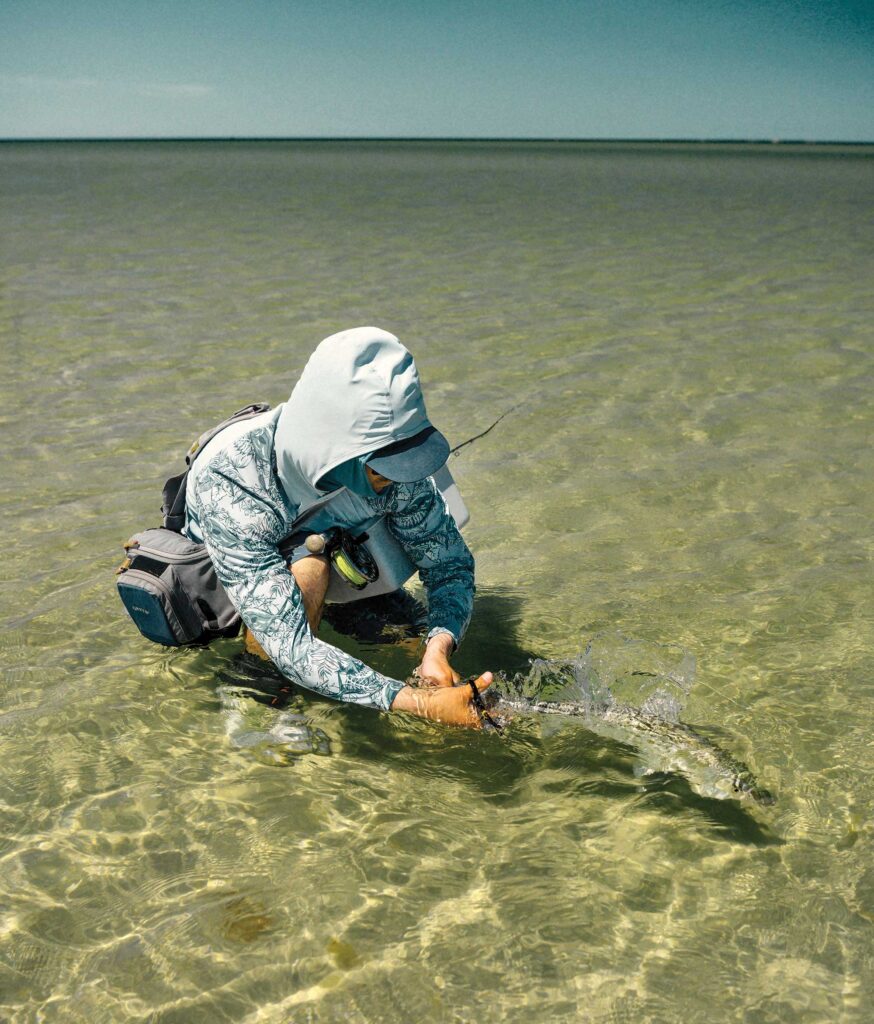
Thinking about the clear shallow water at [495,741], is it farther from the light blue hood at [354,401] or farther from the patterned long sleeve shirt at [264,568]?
the light blue hood at [354,401]

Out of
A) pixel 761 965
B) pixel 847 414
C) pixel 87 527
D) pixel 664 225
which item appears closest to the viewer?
pixel 761 965

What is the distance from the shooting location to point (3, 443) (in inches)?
279

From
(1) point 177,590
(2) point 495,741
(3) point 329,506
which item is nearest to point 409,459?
(3) point 329,506

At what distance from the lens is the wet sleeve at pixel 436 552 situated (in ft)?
12.5

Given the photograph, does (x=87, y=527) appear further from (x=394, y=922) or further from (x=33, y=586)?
(x=394, y=922)

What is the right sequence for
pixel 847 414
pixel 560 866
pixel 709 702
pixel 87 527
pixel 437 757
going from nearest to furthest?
pixel 560 866, pixel 437 757, pixel 709 702, pixel 87 527, pixel 847 414

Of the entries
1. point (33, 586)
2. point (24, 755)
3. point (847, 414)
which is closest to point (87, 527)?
point (33, 586)

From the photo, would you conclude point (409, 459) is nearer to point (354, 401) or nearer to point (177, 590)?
point (354, 401)

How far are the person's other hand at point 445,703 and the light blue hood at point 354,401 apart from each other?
2.53 feet

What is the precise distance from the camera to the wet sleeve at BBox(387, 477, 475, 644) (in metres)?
3.80

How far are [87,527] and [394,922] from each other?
3535 millimetres

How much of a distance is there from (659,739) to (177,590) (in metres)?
1.81

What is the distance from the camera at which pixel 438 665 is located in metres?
3.53

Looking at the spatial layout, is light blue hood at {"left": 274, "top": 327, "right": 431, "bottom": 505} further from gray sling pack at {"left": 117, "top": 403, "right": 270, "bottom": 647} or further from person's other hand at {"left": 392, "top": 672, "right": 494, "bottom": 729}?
person's other hand at {"left": 392, "top": 672, "right": 494, "bottom": 729}
